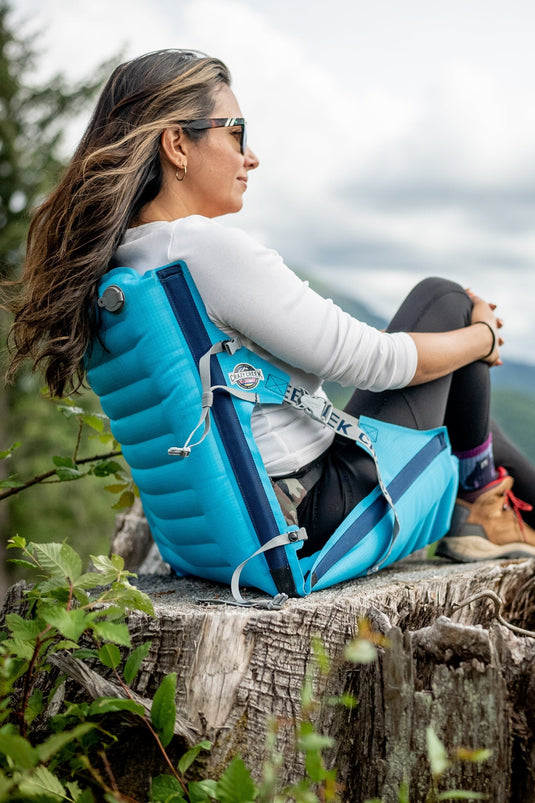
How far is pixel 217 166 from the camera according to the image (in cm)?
245

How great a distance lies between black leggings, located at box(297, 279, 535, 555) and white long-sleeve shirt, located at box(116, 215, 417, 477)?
0.41ft

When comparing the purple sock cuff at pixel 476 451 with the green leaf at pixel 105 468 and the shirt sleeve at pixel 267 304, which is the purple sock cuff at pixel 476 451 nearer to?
the shirt sleeve at pixel 267 304

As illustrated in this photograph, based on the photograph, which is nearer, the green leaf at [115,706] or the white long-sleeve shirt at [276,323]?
the green leaf at [115,706]

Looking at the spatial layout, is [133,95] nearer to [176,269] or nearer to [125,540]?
[176,269]

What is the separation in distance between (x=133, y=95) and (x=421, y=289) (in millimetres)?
1193

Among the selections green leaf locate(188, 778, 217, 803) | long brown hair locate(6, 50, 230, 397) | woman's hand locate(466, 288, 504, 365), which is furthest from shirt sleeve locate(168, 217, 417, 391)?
green leaf locate(188, 778, 217, 803)

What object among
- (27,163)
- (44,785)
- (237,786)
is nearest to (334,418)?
(237,786)

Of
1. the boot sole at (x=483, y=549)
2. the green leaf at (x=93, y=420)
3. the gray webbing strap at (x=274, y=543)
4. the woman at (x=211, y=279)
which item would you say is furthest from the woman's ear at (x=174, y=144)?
the boot sole at (x=483, y=549)

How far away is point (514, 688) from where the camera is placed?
1.71 meters

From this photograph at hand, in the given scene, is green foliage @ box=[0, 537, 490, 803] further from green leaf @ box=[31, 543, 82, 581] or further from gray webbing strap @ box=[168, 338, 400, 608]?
gray webbing strap @ box=[168, 338, 400, 608]

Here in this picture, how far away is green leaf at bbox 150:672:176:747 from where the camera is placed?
66.9 inches

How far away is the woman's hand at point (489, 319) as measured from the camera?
280 centimetres

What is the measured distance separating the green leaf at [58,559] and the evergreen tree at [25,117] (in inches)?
495

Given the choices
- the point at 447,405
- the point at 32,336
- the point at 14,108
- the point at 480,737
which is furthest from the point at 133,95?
the point at 14,108
